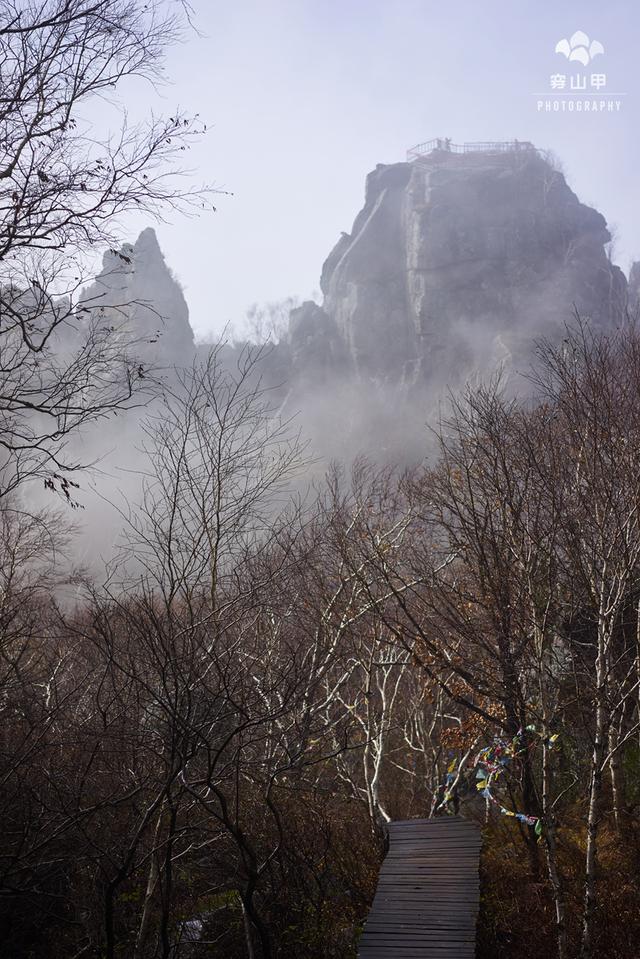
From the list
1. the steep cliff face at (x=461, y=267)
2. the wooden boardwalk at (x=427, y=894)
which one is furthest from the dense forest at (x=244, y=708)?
the steep cliff face at (x=461, y=267)

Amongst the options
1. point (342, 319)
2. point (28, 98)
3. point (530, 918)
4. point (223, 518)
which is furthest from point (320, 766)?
point (342, 319)

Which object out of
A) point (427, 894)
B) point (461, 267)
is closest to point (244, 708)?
point (427, 894)

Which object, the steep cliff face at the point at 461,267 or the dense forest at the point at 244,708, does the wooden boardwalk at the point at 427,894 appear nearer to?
the dense forest at the point at 244,708

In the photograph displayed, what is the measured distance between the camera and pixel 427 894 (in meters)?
6.17

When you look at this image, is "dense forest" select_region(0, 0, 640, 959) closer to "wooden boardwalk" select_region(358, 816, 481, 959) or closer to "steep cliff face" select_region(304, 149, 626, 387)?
"wooden boardwalk" select_region(358, 816, 481, 959)

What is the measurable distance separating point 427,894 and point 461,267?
146 feet

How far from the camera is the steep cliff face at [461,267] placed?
43344mm

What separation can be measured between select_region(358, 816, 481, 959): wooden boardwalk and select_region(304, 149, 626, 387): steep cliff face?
3617cm

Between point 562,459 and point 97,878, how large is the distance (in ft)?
19.8

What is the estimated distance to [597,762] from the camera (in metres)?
4.91

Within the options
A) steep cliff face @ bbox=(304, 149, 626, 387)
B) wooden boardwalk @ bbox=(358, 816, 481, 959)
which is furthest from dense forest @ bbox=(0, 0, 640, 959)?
steep cliff face @ bbox=(304, 149, 626, 387)

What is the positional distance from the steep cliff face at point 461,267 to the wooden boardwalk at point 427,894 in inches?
1424

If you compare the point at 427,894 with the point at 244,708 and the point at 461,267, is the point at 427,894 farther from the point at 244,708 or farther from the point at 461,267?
the point at 461,267

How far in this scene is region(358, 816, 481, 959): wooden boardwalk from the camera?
218 inches
